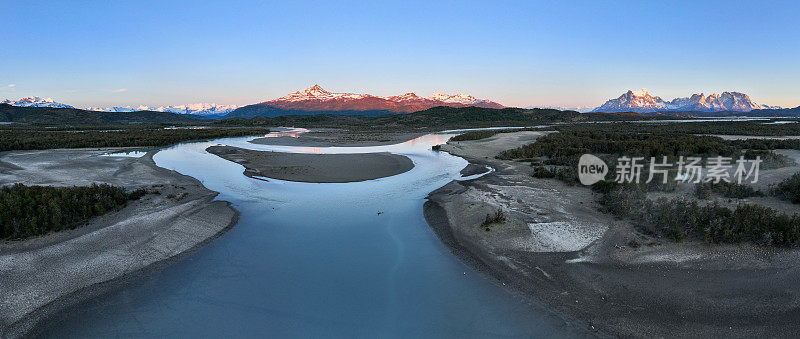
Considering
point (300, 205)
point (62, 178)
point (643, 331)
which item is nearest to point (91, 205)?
point (300, 205)

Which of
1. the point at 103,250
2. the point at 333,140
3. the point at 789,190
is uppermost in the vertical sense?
the point at 333,140

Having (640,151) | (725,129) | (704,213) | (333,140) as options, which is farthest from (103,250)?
(725,129)

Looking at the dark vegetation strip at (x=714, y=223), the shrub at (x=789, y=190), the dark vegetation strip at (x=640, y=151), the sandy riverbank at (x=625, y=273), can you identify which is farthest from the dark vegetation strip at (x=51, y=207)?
the shrub at (x=789, y=190)

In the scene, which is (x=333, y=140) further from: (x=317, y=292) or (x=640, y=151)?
(x=317, y=292)

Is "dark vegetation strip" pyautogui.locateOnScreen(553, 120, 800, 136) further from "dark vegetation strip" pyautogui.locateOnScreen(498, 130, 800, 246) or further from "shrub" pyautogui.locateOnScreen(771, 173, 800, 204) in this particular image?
"shrub" pyautogui.locateOnScreen(771, 173, 800, 204)

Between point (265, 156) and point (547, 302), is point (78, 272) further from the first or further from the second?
point (265, 156)

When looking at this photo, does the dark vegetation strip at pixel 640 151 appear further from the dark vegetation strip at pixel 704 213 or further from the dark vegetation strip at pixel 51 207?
the dark vegetation strip at pixel 51 207
